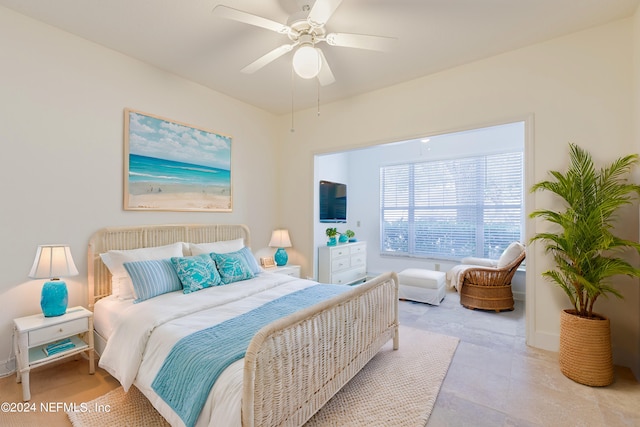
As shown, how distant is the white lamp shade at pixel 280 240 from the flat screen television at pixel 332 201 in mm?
798

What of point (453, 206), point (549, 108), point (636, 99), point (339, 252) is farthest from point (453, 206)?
point (636, 99)

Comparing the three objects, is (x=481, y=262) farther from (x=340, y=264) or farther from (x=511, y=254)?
(x=340, y=264)

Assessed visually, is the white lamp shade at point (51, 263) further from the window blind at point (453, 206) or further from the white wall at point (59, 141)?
the window blind at point (453, 206)

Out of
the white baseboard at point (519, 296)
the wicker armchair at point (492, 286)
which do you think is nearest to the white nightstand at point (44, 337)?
the wicker armchair at point (492, 286)

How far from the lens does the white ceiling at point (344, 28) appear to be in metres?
2.20

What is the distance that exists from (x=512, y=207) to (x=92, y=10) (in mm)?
5836

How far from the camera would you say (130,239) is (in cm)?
291

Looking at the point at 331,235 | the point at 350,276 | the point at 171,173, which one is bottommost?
the point at 350,276

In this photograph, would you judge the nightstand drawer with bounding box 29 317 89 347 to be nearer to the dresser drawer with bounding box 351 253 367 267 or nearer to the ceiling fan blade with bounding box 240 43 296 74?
the ceiling fan blade with bounding box 240 43 296 74

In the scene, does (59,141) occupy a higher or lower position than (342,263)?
higher

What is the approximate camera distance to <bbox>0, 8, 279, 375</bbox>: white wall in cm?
226

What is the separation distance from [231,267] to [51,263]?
1384 mm

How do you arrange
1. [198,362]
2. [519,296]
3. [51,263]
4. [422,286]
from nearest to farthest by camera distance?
[198,362]
[51,263]
[422,286]
[519,296]

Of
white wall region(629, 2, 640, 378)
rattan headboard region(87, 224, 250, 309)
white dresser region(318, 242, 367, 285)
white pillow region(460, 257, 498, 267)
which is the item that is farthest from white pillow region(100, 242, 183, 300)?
white pillow region(460, 257, 498, 267)
